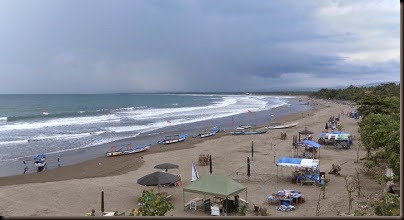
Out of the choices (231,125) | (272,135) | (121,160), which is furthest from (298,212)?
(231,125)

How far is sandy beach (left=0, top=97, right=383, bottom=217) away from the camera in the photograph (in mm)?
15586

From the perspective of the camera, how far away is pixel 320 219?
2293 mm

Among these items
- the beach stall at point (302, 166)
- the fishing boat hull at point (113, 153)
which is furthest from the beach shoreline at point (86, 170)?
the beach stall at point (302, 166)

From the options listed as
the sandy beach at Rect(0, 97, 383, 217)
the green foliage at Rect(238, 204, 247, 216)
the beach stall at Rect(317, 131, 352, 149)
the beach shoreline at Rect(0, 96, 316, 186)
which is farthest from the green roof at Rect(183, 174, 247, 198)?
the beach stall at Rect(317, 131, 352, 149)

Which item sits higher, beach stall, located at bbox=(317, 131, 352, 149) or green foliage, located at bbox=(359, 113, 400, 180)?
green foliage, located at bbox=(359, 113, 400, 180)

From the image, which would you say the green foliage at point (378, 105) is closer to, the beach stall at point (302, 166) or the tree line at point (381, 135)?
the tree line at point (381, 135)

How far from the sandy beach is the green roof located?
1048 millimetres

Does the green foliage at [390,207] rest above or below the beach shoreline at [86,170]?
above

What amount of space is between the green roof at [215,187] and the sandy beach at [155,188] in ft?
3.44

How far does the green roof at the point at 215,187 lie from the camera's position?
13729mm

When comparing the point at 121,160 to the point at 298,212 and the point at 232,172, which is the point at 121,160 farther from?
the point at 298,212

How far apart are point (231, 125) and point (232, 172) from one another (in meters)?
30.6

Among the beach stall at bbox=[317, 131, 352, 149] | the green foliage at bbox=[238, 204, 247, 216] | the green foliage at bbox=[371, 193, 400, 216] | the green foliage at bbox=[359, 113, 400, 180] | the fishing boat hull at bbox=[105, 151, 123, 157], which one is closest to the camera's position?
the green foliage at bbox=[371, 193, 400, 216]

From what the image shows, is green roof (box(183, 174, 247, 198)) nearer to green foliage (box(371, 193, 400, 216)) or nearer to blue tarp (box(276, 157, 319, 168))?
blue tarp (box(276, 157, 319, 168))
